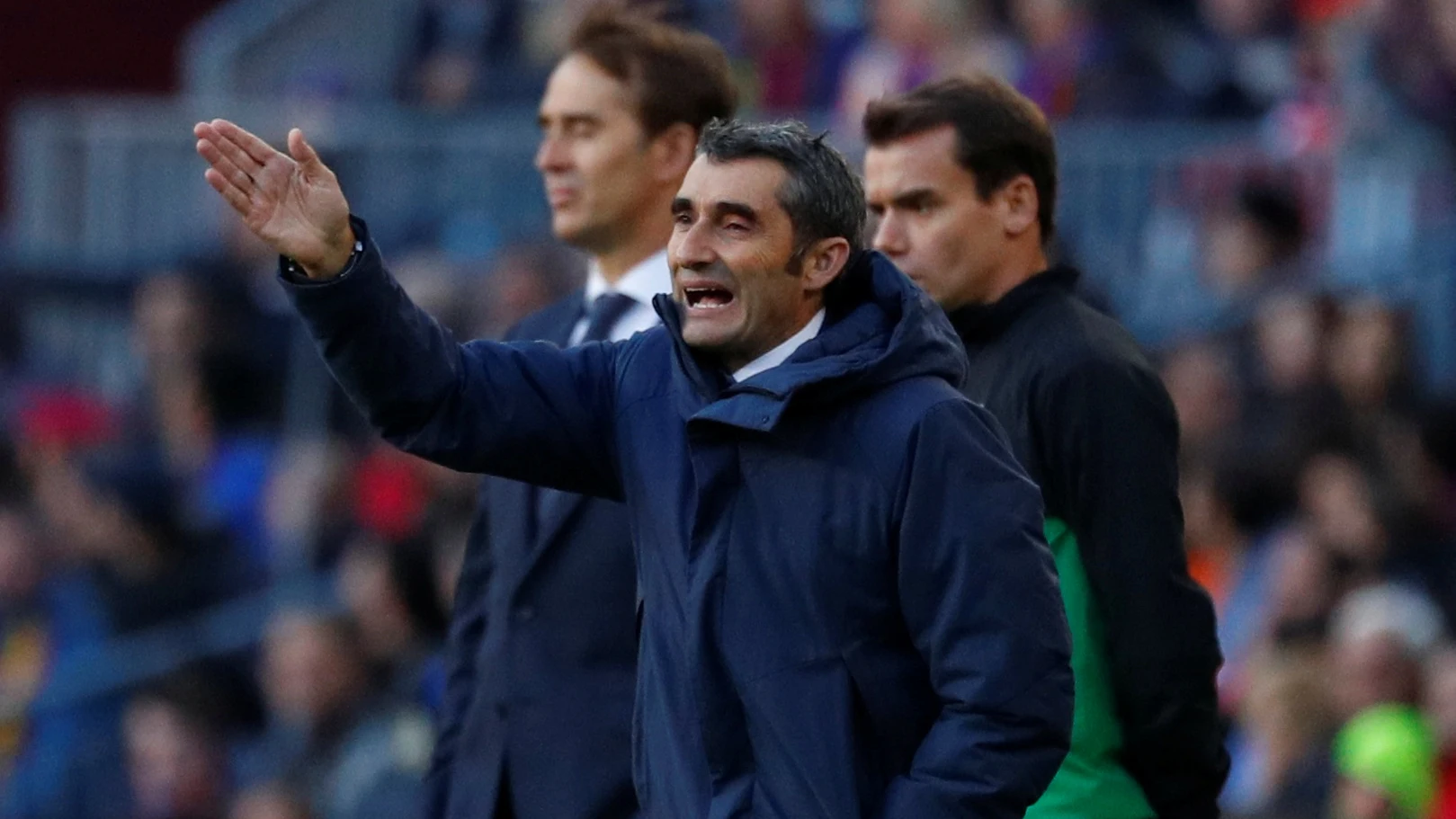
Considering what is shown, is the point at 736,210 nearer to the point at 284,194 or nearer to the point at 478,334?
the point at 284,194

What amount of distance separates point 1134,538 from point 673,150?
50.2 inches

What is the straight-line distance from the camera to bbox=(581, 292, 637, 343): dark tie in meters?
4.43

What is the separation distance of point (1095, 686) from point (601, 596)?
83cm

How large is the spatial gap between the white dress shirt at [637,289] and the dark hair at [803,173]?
94 centimetres

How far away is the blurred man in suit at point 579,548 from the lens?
13.6 ft

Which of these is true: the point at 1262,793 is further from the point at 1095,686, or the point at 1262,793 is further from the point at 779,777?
the point at 779,777

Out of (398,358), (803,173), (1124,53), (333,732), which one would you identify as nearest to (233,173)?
(398,358)

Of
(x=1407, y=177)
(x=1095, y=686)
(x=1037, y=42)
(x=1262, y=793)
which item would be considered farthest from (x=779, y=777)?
(x=1037, y=42)

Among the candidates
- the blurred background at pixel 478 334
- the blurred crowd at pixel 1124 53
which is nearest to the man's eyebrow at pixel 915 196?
the blurred background at pixel 478 334

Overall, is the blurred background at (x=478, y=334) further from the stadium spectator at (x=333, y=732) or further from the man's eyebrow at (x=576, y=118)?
the man's eyebrow at (x=576, y=118)

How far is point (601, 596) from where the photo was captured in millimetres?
4156

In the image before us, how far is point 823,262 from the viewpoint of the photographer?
344 centimetres

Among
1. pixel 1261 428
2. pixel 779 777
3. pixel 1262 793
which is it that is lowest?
pixel 1262 793

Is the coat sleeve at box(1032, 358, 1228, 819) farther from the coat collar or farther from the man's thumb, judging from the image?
the man's thumb
